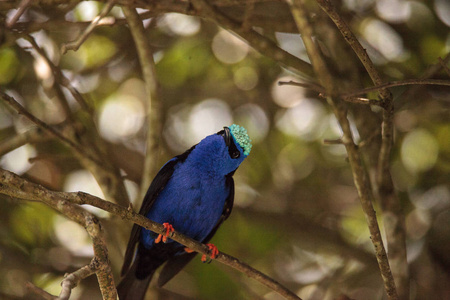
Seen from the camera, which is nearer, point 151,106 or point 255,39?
point 255,39

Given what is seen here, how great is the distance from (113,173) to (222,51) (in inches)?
91.2

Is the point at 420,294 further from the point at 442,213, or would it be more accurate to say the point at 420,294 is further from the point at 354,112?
the point at 354,112

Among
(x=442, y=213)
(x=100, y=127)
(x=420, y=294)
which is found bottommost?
(x=420, y=294)

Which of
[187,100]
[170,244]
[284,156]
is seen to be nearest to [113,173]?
[170,244]

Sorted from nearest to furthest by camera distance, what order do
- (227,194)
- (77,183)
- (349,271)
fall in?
(227,194), (349,271), (77,183)

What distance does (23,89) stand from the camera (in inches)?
235

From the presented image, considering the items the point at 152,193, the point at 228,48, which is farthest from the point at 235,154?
the point at 228,48

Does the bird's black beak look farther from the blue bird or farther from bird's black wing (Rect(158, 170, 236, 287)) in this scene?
bird's black wing (Rect(158, 170, 236, 287))

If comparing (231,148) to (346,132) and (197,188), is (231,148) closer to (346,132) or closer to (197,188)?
(197,188)

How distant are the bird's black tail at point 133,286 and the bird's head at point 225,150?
127 cm

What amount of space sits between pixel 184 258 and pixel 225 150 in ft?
3.89

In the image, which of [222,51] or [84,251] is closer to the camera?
[84,251]

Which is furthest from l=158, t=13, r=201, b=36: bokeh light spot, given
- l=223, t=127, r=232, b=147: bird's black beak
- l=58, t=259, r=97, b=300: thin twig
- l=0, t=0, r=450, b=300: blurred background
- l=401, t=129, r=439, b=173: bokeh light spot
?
l=58, t=259, r=97, b=300: thin twig

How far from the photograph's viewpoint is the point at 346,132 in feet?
9.45
